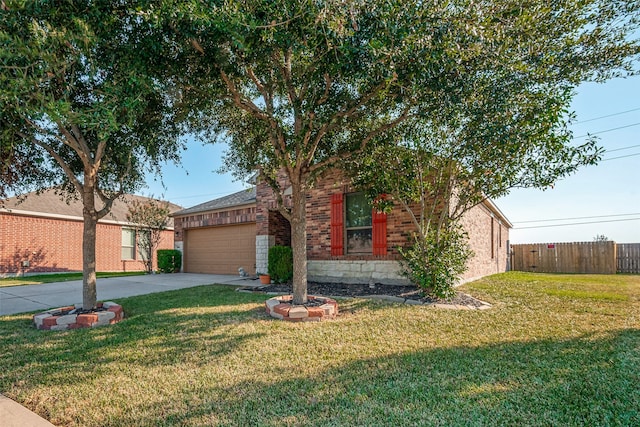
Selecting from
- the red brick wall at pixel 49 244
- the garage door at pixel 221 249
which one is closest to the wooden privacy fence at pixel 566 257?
the garage door at pixel 221 249

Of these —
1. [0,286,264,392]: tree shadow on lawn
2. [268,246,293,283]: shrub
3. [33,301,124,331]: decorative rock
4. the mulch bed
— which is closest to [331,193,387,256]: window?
the mulch bed

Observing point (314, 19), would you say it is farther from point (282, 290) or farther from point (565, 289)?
point (565, 289)

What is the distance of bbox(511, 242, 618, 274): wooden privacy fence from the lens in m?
14.6

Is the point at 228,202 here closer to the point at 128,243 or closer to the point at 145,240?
the point at 145,240

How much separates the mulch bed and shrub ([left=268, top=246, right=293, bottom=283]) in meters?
0.28

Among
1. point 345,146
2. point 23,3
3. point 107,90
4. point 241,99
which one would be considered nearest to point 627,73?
point 345,146

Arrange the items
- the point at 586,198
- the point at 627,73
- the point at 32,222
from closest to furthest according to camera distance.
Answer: the point at 627,73 → the point at 32,222 → the point at 586,198

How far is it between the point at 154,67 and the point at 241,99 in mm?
1317

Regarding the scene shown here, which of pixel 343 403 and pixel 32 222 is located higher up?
pixel 32 222

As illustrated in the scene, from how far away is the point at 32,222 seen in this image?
1422 centimetres

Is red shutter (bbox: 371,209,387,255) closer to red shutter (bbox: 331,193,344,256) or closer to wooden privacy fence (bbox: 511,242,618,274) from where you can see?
red shutter (bbox: 331,193,344,256)

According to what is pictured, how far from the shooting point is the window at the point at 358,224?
8961 mm

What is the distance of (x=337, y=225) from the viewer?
30.6ft

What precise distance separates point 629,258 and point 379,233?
43.4 feet
